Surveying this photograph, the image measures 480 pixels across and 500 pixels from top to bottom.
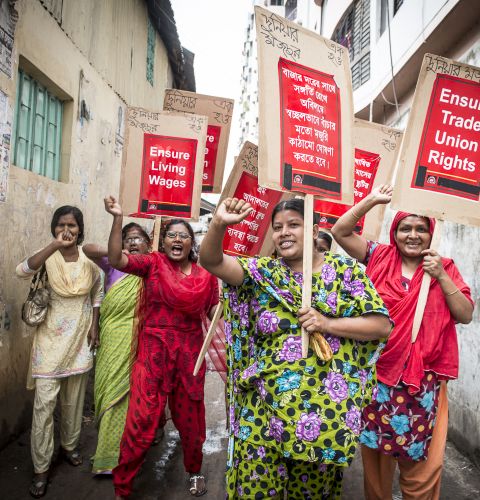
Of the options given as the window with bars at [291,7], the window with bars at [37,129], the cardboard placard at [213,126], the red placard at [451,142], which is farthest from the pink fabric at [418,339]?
the window with bars at [291,7]

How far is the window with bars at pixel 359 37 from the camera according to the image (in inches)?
294

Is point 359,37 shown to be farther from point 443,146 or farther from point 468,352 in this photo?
point 443,146

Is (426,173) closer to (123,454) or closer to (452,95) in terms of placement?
(452,95)

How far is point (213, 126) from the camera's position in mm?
4031

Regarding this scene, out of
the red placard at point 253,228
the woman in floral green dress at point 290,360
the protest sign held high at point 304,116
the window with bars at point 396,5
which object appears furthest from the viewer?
the window with bars at point 396,5

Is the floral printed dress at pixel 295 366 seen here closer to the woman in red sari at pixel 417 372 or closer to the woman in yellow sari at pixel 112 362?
the woman in red sari at pixel 417 372

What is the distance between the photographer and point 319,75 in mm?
2203

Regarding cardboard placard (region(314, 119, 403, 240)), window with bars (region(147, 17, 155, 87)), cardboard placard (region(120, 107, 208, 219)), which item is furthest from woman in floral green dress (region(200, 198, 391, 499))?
window with bars (region(147, 17, 155, 87))

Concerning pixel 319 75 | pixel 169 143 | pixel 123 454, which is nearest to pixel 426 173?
pixel 319 75

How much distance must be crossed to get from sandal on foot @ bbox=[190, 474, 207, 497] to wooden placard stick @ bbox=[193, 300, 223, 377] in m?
0.71

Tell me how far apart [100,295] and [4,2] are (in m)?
2.29

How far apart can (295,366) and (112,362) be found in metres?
1.88

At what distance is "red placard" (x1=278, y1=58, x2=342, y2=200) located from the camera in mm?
2062

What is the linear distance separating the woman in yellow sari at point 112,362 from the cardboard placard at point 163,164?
1.67 feet
